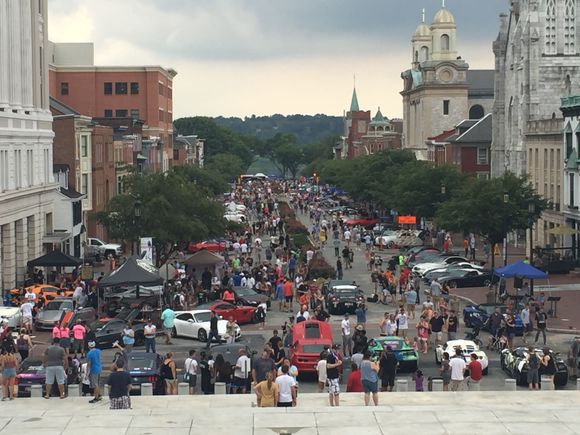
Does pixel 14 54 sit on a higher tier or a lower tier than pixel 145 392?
higher

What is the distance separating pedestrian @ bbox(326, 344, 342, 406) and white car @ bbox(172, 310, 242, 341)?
12131mm

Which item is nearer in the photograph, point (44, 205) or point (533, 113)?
point (44, 205)

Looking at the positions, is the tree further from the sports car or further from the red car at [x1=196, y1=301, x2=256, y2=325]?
the sports car

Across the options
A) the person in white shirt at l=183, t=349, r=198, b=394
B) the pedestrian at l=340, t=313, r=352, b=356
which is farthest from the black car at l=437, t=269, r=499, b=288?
the person in white shirt at l=183, t=349, r=198, b=394

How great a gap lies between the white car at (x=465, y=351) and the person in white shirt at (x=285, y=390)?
8.56 m

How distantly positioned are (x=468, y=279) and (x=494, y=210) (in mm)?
10035

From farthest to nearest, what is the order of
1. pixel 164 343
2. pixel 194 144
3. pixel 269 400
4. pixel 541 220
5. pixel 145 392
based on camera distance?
pixel 194 144 < pixel 541 220 < pixel 164 343 < pixel 145 392 < pixel 269 400

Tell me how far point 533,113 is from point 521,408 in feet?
198

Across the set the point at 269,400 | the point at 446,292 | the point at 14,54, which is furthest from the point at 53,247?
the point at 269,400

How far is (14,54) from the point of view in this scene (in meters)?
68.0

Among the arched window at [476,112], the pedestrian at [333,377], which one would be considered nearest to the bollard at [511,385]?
the pedestrian at [333,377]

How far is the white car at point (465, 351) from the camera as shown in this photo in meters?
36.9

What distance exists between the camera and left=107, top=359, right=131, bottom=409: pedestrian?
28812mm

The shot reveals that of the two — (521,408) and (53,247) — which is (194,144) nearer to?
(53,247)
